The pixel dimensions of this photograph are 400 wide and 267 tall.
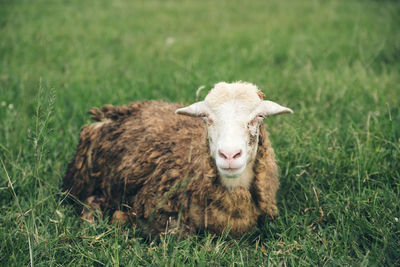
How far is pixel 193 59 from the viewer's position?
18.2 feet

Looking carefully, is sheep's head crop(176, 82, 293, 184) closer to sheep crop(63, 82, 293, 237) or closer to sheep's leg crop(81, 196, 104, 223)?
sheep crop(63, 82, 293, 237)

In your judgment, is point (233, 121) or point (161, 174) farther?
point (161, 174)

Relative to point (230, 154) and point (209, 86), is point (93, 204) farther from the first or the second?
point (209, 86)

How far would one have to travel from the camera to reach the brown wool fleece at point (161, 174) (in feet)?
8.57

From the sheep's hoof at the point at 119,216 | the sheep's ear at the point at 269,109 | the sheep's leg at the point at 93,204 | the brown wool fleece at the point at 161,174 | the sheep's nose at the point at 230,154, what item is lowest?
the sheep's leg at the point at 93,204

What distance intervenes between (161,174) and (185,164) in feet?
0.75

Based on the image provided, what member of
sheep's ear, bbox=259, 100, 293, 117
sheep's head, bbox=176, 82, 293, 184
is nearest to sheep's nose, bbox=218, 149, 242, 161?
sheep's head, bbox=176, 82, 293, 184

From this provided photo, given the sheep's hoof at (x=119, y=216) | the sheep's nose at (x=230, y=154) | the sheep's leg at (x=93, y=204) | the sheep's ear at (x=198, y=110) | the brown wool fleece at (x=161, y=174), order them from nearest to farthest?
the sheep's nose at (x=230, y=154), the sheep's ear at (x=198, y=110), the brown wool fleece at (x=161, y=174), the sheep's hoof at (x=119, y=216), the sheep's leg at (x=93, y=204)

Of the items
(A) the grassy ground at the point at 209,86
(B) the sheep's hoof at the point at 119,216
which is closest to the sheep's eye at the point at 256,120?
(A) the grassy ground at the point at 209,86

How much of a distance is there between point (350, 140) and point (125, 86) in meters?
2.87

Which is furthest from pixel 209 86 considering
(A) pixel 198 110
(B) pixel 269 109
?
(B) pixel 269 109

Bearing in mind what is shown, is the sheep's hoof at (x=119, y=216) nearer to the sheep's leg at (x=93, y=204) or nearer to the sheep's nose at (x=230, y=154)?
the sheep's leg at (x=93, y=204)

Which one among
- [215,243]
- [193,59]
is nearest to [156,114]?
[215,243]

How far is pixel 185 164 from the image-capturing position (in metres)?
2.82
